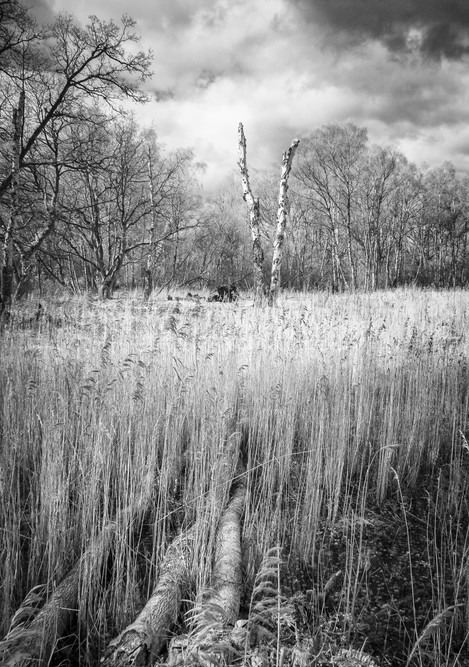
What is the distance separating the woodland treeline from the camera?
925cm

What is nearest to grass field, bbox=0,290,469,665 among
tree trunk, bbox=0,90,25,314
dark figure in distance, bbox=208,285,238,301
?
tree trunk, bbox=0,90,25,314

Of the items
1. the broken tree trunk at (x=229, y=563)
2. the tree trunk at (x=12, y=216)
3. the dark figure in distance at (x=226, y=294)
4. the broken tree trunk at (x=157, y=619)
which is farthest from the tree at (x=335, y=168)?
the broken tree trunk at (x=157, y=619)

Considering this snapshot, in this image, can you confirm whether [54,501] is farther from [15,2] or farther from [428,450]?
[15,2]

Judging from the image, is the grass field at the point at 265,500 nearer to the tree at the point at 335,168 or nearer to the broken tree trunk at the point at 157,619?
the broken tree trunk at the point at 157,619

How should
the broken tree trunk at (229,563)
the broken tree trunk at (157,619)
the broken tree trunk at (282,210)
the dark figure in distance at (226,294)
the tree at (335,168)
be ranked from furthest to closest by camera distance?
the tree at (335,168) < the dark figure in distance at (226,294) < the broken tree trunk at (282,210) < the broken tree trunk at (229,563) < the broken tree trunk at (157,619)

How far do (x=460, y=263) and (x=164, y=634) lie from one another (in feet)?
133

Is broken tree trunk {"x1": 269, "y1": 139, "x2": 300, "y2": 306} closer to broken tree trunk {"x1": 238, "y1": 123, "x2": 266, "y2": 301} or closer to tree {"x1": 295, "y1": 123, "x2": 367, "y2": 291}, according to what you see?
broken tree trunk {"x1": 238, "y1": 123, "x2": 266, "y2": 301}

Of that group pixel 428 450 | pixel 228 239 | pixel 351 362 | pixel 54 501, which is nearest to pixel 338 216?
pixel 228 239

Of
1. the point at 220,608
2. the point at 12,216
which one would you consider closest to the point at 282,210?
the point at 12,216

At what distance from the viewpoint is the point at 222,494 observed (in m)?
2.39

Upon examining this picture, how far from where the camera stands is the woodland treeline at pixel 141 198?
30.3 feet

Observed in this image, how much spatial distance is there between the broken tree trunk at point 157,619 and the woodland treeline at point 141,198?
789 cm

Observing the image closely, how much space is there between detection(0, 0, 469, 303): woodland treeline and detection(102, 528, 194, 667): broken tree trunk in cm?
789

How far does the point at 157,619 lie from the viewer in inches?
61.0
